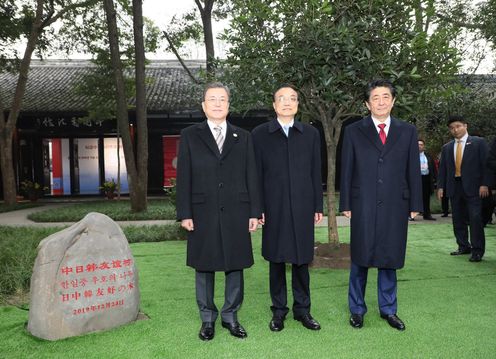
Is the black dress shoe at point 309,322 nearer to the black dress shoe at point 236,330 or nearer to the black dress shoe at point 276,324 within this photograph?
the black dress shoe at point 276,324

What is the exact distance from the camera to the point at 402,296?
4.42m

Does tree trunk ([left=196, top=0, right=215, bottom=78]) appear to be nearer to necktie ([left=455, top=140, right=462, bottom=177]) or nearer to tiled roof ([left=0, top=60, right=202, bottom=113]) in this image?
tiled roof ([left=0, top=60, right=202, bottom=113])

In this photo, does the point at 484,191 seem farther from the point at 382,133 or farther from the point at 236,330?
the point at 236,330

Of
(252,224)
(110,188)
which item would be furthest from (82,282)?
(110,188)

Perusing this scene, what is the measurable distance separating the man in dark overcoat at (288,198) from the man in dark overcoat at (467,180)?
3.11 metres

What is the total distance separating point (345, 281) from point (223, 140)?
7.74ft

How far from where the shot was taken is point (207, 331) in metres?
3.44

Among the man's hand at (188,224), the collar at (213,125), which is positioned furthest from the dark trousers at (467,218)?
the man's hand at (188,224)

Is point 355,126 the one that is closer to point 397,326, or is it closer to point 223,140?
point 223,140

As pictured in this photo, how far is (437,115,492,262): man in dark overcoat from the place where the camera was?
5.85 m

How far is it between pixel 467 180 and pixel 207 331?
13.5 ft

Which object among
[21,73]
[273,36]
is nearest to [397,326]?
[273,36]

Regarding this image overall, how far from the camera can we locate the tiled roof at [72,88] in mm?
16656

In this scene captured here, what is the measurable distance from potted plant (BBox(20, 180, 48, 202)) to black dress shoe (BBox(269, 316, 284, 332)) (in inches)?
602
